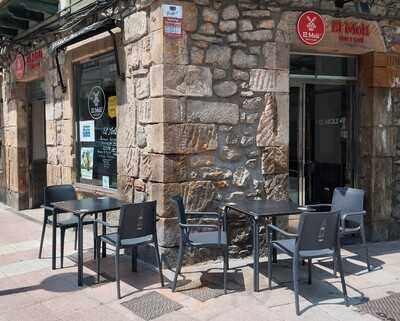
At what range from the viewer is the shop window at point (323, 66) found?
248 inches

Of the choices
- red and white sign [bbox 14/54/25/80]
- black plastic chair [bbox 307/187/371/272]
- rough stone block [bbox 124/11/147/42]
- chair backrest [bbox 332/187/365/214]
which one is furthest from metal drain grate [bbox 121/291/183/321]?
red and white sign [bbox 14/54/25/80]

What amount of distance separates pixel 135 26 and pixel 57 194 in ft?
7.36

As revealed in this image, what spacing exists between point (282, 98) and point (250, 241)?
1.72m

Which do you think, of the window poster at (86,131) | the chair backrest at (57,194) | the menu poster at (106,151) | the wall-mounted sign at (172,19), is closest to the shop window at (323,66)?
the wall-mounted sign at (172,19)

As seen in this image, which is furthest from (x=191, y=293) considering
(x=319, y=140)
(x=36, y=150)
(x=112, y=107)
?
(x=36, y=150)

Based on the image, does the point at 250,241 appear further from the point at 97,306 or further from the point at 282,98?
the point at 97,306

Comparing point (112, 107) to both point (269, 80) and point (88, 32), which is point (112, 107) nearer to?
point (88, 32)

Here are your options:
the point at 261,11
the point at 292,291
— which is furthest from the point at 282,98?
the point at 292,291

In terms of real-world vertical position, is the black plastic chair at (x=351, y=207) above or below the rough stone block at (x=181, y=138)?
below

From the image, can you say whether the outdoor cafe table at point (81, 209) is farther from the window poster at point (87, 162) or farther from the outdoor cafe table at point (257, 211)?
the window poster at point (87, 162)

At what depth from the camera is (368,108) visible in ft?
21.2

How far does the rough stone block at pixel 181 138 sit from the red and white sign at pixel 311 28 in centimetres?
163

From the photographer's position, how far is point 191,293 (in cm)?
460

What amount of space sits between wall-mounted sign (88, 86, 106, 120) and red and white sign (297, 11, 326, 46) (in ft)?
9.07
